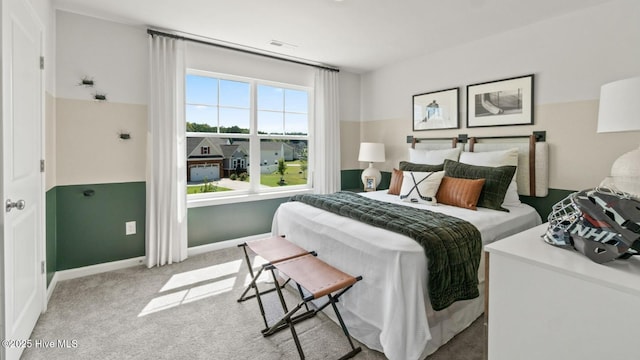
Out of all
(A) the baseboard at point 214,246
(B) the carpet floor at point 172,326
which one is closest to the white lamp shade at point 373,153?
(A) the baseboard at point 214,246

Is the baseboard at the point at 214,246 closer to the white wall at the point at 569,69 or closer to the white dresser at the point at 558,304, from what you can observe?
the white wall at the point at 569,69

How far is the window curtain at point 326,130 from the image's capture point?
4414mm

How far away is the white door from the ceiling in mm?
1022

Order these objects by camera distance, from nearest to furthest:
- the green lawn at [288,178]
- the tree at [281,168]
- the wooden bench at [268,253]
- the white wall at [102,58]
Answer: the wooden bench at [268,253] → the white wall at [102,58] → the green lawn at [288,178] → the tree at [281,168]

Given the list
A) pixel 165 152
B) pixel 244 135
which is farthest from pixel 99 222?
pixel 244 135

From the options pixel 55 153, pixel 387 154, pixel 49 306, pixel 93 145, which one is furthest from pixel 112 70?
pixel 387 154

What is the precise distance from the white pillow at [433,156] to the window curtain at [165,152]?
108 inches

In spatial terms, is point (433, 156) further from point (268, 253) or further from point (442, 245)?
point (268, 253)

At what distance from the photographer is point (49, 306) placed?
2379mm

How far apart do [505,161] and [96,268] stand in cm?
416

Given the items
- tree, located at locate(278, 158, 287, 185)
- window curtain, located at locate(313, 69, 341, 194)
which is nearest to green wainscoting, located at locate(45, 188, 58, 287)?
tree, located at locate(278, 158, 287, 185)

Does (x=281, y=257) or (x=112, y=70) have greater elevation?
(x=112, y=70)

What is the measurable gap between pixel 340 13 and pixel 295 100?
5.86 feet

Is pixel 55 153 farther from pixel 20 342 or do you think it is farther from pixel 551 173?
pixel 551 173
